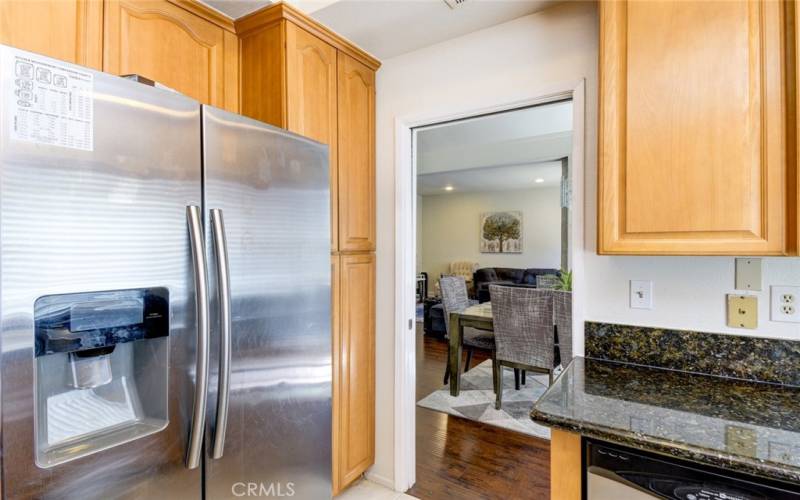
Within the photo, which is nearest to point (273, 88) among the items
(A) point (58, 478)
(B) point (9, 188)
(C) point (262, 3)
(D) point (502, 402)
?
(C) point (262, 3)

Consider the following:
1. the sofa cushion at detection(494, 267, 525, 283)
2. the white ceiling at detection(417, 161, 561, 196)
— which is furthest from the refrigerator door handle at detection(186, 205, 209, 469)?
the sofa cushion at detection(494, 267, 525, 283)

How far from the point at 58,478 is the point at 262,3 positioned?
171cm

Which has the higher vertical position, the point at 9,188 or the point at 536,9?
the point at 536,9

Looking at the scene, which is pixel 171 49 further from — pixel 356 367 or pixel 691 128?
pixel 691 128

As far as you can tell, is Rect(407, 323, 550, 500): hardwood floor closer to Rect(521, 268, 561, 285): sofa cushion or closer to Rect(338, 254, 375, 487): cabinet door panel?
Rect(338, 254, 375, 487): cabinet door panel

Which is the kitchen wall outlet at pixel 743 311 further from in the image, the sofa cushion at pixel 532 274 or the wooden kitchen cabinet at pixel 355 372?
the sofa cushion at pixel 532 274

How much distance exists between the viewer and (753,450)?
2.97ft

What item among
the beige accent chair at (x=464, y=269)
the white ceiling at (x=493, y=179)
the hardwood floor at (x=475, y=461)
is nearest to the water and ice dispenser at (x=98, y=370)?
the hardwood floor at (x=475, y=461)

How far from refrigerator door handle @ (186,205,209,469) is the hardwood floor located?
1523 mm

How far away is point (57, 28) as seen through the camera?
3.91ft

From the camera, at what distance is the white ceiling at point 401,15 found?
65.8 inches

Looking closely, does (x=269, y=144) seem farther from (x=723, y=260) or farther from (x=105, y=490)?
(x=723, y=260)

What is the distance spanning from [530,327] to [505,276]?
481 cm

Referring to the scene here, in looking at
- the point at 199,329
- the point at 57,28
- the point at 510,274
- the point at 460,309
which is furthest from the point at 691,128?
the point at 510,274
